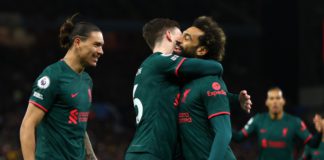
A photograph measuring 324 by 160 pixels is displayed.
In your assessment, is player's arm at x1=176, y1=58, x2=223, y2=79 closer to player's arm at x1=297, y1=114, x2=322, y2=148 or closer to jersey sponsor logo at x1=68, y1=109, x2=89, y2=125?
jersey sponsor logo at x1=68, y1=109, x2=89, y2=125

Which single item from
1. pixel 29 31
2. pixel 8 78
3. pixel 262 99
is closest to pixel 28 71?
pixel 8 78

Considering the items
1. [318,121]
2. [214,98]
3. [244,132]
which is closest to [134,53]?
[244,132]

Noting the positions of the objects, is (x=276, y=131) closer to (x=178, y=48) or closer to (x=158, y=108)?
(x=178, y=48)

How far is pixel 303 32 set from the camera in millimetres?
20062

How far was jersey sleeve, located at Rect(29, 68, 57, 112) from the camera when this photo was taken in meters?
5.05

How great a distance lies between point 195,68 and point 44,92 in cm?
118

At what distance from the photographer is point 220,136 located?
4645 millimetres

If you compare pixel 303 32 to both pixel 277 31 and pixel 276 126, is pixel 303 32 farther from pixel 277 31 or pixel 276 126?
pixel 276 126

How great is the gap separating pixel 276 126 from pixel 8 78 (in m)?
13.8

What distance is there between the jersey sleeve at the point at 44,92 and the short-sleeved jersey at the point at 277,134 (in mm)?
4724

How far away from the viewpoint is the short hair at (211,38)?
196 inches

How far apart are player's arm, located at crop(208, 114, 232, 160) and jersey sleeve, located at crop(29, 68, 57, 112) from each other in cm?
127

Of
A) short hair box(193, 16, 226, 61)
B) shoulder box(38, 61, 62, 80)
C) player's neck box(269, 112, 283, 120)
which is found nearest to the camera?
short hair box(193, 16, 226, 61)

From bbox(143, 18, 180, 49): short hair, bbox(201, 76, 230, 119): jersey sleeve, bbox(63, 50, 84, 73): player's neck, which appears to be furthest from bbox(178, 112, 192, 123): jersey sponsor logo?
bbox(63, 50, 84, 73): player's neck
